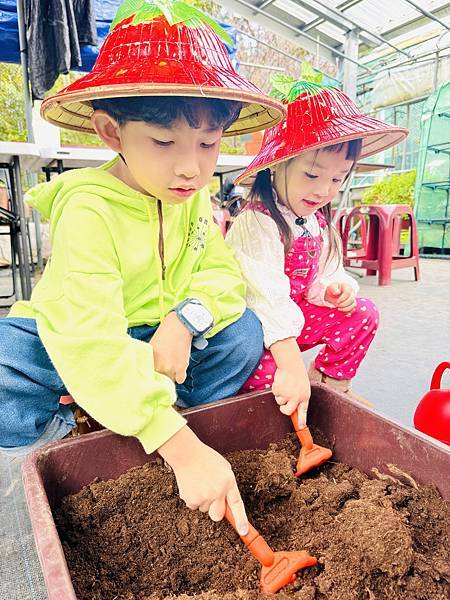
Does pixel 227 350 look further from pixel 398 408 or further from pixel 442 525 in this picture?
pixel 398 408

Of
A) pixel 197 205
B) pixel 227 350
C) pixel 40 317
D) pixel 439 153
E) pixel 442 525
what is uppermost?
pixel 439 153

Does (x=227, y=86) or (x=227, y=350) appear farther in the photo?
(x=227, y=350)

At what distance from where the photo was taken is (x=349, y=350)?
44.4 inches

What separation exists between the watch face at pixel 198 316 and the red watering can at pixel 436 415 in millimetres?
508

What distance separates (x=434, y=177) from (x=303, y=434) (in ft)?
19.3

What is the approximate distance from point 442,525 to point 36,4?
2.76 m

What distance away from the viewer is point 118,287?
2.20 ft

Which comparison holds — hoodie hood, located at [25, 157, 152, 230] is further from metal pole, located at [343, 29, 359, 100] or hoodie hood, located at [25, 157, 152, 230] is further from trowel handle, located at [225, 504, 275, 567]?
metal pole, located at [343, 29, 359, 100]

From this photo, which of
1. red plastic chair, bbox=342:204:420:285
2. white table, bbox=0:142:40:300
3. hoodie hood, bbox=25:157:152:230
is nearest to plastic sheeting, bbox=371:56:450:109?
red plastic chair, bbox=342:204:420:285

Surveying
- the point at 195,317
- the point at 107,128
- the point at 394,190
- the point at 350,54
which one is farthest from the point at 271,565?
the point at 394,190

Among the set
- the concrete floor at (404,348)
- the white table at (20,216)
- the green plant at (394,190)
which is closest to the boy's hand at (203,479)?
the concrete floor at (404,348)

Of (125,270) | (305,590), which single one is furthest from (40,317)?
(305,590)

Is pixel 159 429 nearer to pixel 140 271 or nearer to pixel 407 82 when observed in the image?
pixel 140 271

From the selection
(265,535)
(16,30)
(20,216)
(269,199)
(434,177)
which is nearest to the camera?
(265,535)
